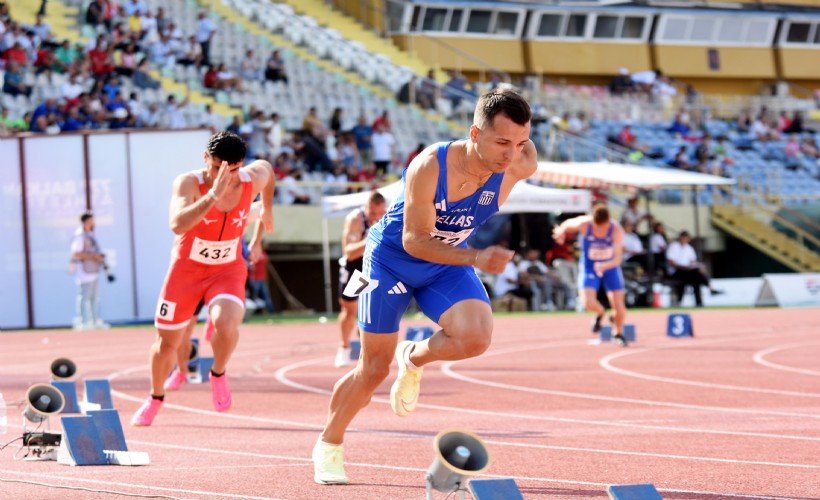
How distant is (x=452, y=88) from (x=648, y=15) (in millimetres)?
15512

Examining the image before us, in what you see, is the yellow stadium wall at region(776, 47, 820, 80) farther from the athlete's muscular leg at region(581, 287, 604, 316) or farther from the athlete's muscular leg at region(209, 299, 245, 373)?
the athlete's muscular leg at region(209, 299, 245, 373)

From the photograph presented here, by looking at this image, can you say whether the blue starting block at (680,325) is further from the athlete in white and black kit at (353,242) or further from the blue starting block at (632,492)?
the blue starting block at (632,492)

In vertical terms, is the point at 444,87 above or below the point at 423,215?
above

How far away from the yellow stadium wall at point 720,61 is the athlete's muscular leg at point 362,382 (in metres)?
47.4

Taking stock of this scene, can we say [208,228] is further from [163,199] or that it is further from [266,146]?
[266,146]

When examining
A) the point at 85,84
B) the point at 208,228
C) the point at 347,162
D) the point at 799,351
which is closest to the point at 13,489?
the point at 208,228

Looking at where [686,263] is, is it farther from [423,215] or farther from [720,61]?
[423,215]

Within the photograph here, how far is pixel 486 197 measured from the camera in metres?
7.17

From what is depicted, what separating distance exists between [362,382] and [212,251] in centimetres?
309

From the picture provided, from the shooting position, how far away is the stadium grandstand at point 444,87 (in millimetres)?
31375

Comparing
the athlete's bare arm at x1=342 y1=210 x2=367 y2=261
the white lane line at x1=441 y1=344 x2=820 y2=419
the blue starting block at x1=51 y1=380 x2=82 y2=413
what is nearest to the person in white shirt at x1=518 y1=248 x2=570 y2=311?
the white lane line at x1=441 y1=344 x2=820 y2=419

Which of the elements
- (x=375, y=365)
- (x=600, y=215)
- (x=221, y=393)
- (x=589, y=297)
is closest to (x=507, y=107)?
(x=375, y=365)

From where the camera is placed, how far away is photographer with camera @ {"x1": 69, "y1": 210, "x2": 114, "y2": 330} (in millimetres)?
26172

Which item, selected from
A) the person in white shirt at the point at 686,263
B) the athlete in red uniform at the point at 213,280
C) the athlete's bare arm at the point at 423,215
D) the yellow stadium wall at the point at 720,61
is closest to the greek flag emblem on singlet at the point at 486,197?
the athlete's bare arm at the point at 423,215
